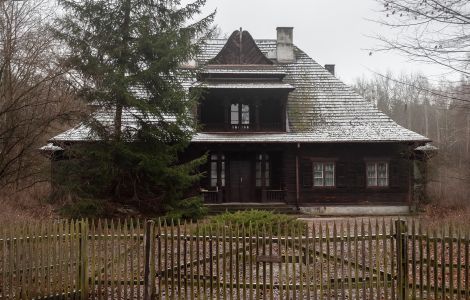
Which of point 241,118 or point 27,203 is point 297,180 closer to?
point 241,118

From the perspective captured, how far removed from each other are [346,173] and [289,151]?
3.06m

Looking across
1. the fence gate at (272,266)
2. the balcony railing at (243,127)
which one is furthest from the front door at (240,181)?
the fence gate at (272,266)

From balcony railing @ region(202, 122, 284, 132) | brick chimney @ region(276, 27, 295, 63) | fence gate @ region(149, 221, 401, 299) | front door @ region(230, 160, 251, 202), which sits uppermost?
brick chimney @ region(276, 27, 295, 63)

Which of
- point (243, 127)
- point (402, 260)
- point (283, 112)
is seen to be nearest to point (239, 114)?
point (243, 127)

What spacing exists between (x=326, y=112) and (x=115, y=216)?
12520 millimetres

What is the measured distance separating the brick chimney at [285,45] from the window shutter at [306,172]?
712 centimetres

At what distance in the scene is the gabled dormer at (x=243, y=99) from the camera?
74.8 ft

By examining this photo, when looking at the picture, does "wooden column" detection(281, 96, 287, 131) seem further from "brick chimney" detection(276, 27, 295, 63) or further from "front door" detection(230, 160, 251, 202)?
"brick chimney" detection(276, 27, 295, 63)

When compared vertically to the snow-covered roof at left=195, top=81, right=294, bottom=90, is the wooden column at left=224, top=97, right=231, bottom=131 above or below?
below

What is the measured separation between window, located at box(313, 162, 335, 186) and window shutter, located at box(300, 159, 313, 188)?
220 mm

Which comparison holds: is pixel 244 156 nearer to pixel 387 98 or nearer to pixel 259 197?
pixel 259 197

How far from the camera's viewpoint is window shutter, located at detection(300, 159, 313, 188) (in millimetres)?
23156

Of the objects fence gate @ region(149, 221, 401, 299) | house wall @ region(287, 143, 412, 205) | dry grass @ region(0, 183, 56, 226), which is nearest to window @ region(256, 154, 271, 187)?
house wall @ region(287, 143, 412, 205)

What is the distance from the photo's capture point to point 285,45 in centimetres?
2736
